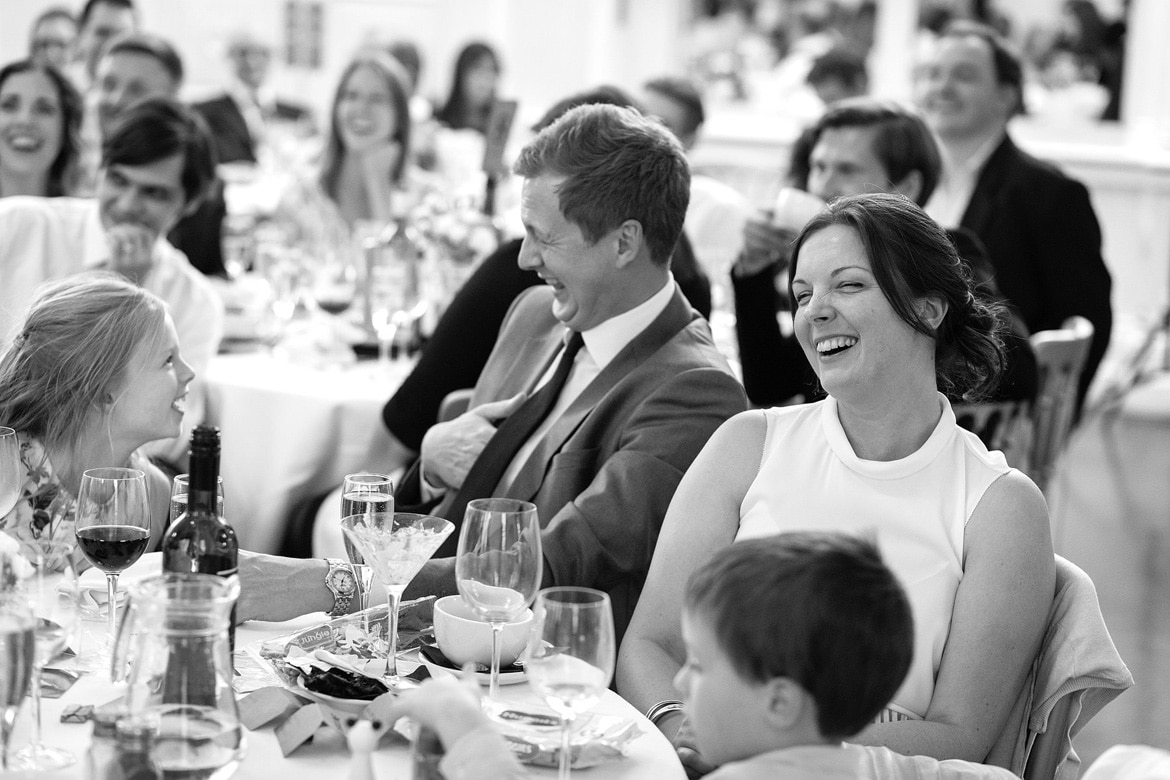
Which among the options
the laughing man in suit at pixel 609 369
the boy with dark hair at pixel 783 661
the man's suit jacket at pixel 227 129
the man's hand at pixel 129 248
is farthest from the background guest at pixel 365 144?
the boy with dark hair at pixel 783 661

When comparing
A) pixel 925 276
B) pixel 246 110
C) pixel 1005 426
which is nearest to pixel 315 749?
pixel 925 276

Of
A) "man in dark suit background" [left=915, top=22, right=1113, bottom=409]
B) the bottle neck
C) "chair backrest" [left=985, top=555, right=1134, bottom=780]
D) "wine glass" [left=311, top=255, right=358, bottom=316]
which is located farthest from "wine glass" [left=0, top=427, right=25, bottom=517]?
"man in dark suit background" [left=915, top=22, right=1113, bottom=409]

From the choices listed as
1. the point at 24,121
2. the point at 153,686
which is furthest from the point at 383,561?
the point at 24,121

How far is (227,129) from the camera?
665 cm

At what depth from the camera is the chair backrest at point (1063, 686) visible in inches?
67.1

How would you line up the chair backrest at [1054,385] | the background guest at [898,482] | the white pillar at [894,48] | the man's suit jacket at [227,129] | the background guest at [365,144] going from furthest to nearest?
the white pillar at [894,48] < the man's suit jacket at [227,129] < the background guest at [365,144] < the chair backrest at [1054,385] < the background guest at [898,482]

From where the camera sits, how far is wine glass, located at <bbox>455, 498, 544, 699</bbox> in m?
1.57

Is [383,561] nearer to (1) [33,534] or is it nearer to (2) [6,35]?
(1) [33,534]

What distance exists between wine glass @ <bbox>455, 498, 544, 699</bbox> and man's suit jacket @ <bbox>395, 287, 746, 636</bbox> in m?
0.51

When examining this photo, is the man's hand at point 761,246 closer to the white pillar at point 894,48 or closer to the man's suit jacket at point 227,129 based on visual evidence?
the man's suit jacket at point 227,129

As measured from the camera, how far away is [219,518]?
1548mm

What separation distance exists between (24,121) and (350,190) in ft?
4.75

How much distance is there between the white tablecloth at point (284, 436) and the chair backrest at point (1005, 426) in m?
1.48

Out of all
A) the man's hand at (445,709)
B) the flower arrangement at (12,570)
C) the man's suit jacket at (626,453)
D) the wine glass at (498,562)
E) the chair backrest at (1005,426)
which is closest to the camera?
the man's hand at (445,709)
